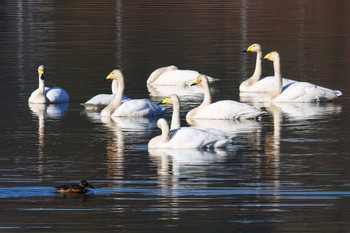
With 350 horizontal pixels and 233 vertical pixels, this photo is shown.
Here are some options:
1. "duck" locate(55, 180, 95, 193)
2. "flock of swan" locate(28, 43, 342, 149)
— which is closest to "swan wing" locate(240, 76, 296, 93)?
"flock of swan" locate(28, 43, 342, 149)

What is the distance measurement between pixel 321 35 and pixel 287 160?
2530cm

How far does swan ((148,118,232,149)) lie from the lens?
852 inches

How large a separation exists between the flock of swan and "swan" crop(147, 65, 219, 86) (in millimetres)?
155

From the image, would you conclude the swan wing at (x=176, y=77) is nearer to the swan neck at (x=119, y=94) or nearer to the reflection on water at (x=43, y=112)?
the reflection on water at (x=43, y=112)

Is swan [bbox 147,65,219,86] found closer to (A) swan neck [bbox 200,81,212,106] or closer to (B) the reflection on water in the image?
(B) the reflection on water

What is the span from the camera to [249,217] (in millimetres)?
16438

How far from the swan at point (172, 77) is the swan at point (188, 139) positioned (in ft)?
34.4

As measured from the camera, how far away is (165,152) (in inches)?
849

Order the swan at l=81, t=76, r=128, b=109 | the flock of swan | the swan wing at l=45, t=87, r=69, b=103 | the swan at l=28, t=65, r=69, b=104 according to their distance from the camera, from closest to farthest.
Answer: the flock of swan → the swan at l=81, t=76, r=128, b=109 → the swan at l=28, t=65, r=69, b=104 → the swan wing at l=45, t=87, r=69, b=103

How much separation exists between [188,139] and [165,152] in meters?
0.44

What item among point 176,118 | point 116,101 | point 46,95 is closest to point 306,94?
point 116,101

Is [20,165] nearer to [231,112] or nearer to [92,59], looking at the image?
[231,112]

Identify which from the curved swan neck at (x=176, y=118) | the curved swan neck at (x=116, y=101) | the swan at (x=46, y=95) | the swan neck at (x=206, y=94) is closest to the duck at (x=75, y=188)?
the curved swan neck at (x=176, y=118)

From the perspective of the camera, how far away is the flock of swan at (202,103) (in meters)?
21.8
